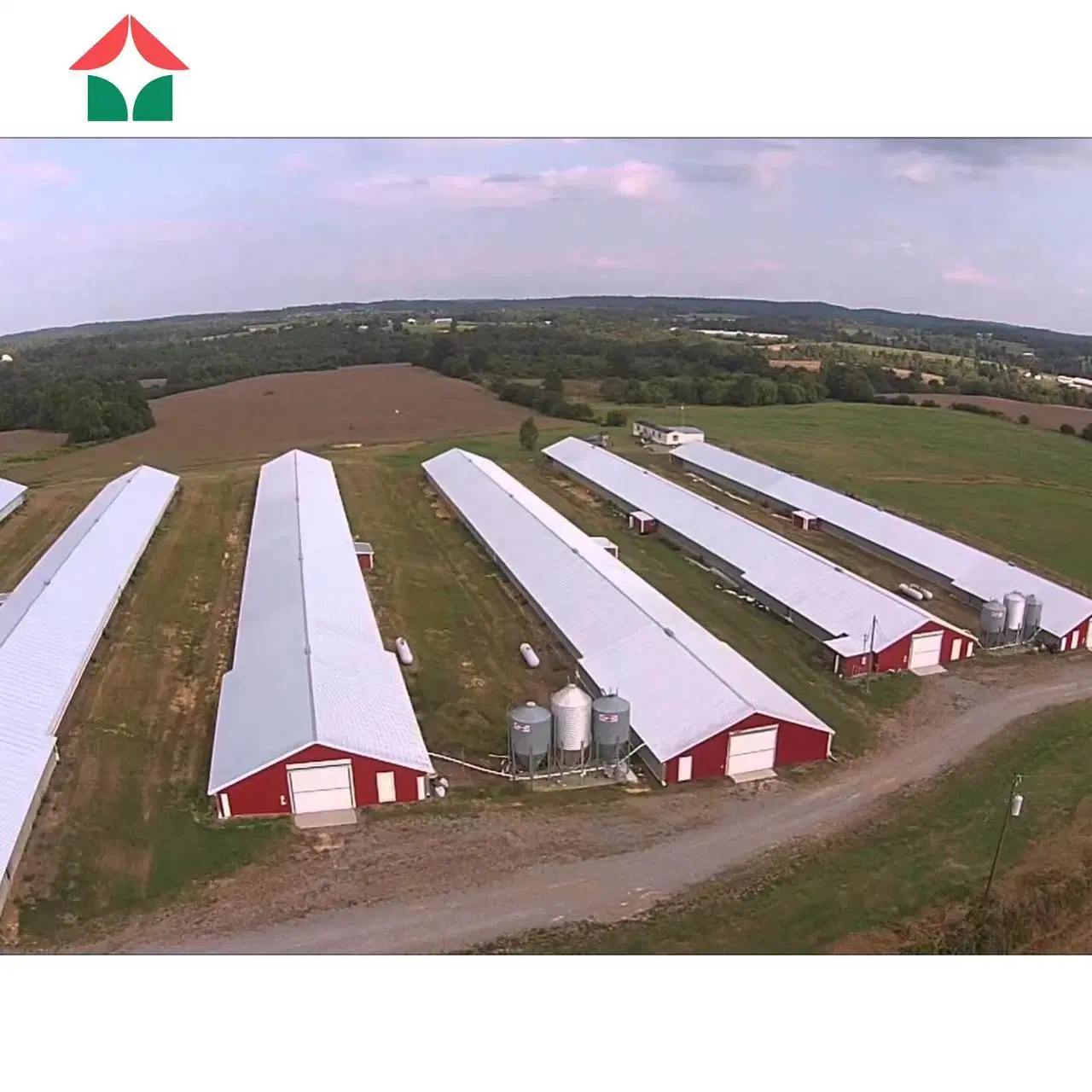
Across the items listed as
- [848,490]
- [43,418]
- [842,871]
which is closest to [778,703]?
[842,871]

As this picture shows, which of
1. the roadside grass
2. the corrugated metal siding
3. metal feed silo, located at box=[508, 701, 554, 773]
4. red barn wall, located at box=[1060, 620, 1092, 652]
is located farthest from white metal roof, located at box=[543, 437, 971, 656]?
the corrugated metal siding

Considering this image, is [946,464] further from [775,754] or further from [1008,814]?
[775,754]

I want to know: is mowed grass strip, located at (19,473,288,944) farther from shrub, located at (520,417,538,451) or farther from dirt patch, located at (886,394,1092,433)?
dirt patch, located at (886,394,1092,433)

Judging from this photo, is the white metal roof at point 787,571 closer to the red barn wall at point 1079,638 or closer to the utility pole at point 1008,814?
the red barn wall at point 1079,638

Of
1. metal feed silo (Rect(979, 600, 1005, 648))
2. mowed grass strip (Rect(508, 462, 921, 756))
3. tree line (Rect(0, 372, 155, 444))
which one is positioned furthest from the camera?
tree line (Rect(0, 372, 155, 444))

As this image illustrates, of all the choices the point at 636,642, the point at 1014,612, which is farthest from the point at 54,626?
the point at 1014,612

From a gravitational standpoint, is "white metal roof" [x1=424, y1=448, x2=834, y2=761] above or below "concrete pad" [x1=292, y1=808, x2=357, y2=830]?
above
